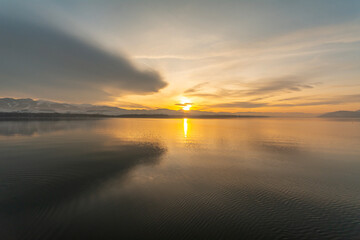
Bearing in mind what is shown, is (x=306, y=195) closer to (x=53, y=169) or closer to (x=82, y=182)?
(x=82, y=182)

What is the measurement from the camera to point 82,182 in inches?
499

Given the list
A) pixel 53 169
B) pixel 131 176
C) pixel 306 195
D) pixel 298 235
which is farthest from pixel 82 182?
pixel 306 195

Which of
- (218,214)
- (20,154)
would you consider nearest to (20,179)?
(20,154)

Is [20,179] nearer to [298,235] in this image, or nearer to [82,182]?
[82,182]

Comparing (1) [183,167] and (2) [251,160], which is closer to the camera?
(1) [183,167]

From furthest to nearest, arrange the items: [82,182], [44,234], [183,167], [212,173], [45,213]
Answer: [183,167] < [212,173] < [82,182] < [45,213] < [44,234]

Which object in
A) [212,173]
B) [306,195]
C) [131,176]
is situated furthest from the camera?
[212,173]

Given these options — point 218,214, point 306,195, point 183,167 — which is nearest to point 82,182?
point 183,167

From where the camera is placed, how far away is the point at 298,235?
7.33 meters

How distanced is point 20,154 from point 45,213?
18552 millimetres

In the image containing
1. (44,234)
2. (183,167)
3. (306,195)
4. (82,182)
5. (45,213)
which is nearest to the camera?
(44,234)

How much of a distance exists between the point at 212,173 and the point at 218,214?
6.60 metres

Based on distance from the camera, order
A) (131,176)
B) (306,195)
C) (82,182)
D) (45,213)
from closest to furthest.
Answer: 1. (45,213)
2. (306,195)
3. (82,182)
4. (131,176)

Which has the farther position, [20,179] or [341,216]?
[20,179]
